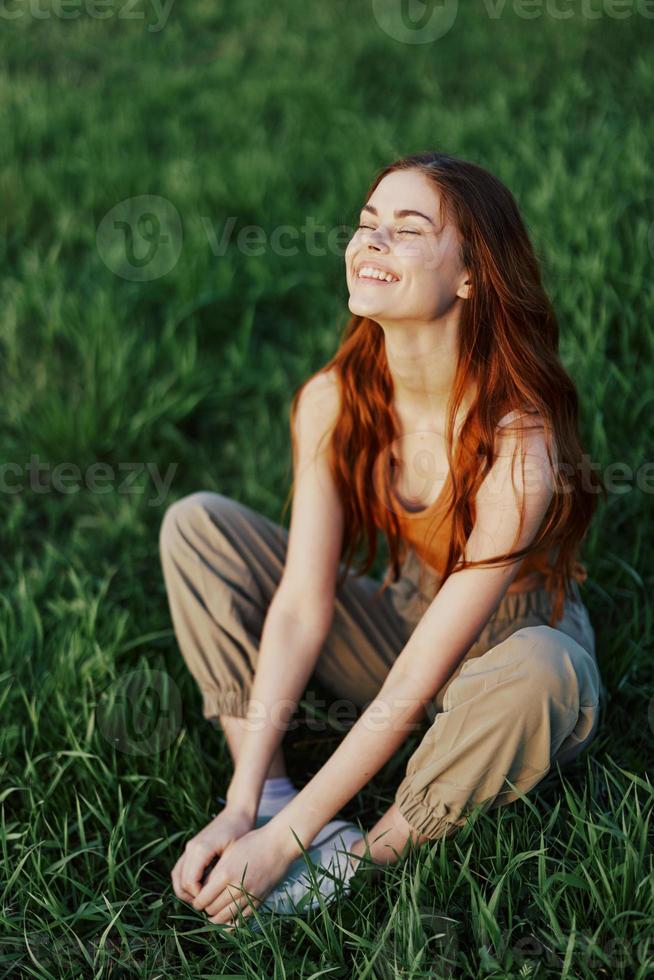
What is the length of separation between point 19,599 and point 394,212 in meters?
1.14

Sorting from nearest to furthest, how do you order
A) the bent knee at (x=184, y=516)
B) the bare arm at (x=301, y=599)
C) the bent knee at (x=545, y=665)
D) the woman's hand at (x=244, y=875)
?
1. the bent knee at (x=545, y=665)
2. the woman's hand at (x=244, y=875)
3. the bare arm at (x=301, y=599)
4. the bent knee at (x=184, y=516)

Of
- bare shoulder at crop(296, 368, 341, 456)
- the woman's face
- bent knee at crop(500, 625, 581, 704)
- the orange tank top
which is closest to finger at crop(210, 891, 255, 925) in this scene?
bent knee at crop(500, 625, 581, 704)

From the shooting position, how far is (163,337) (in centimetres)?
274

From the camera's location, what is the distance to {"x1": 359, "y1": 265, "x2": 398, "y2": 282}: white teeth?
148 cm

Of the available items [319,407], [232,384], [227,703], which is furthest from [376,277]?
[232,384]

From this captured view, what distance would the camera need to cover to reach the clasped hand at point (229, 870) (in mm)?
1456

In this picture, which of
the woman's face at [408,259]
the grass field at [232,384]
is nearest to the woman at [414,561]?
the woman's face at [408,259]

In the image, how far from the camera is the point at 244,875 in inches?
56.7

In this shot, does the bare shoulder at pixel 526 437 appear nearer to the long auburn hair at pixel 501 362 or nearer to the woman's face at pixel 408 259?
the long auburn hair at pixel 501 362

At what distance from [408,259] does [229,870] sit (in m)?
0.92

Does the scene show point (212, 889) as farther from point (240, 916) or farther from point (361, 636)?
point (361, 636)

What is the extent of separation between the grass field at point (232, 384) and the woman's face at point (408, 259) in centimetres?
75

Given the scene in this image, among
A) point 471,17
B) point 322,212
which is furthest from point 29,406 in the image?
point 471,17

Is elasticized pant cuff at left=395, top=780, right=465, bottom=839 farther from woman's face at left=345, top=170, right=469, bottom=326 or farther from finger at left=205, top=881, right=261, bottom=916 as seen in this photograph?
woman's face at left=345, top=170, right=469, bottom=326
